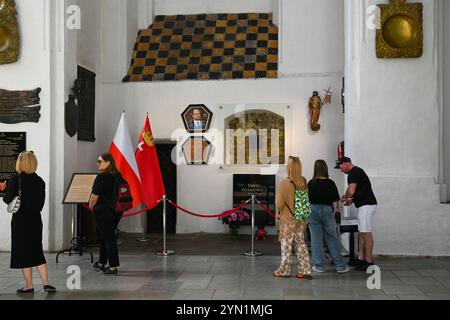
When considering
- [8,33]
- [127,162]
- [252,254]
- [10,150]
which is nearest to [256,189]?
[252,254]

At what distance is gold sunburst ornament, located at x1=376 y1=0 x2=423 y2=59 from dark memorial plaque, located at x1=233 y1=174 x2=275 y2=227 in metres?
3.83

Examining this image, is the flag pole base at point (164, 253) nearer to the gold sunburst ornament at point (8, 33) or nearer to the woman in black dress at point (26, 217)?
the woman in black dress at point (26, 217)

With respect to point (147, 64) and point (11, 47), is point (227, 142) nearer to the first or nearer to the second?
point (147, 64)

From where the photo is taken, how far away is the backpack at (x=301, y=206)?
280 inches

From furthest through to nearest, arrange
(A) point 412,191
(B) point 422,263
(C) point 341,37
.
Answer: (C) point 341,37, (A) point 412,191, (B) point 422,263

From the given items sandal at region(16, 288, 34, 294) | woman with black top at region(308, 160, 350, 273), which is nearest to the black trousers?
sandal at region(16, 288, 34, 294)

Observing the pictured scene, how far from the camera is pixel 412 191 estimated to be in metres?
8.96

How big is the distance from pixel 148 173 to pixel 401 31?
536cm

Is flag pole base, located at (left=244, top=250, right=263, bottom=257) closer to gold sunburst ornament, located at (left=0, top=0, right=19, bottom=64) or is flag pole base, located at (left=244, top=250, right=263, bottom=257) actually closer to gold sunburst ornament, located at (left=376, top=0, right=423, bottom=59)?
gold sunburst ornament, located at (left=376, top=0, right=423, bottom=59)

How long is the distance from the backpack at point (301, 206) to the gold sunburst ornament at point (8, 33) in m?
5.78

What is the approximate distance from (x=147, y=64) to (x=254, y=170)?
353 cm

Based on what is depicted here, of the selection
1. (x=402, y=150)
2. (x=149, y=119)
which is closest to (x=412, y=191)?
(x=402, y=150)

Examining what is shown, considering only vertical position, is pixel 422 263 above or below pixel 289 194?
below

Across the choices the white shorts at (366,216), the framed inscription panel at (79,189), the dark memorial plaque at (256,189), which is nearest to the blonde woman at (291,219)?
the white shorts at (366,216)
